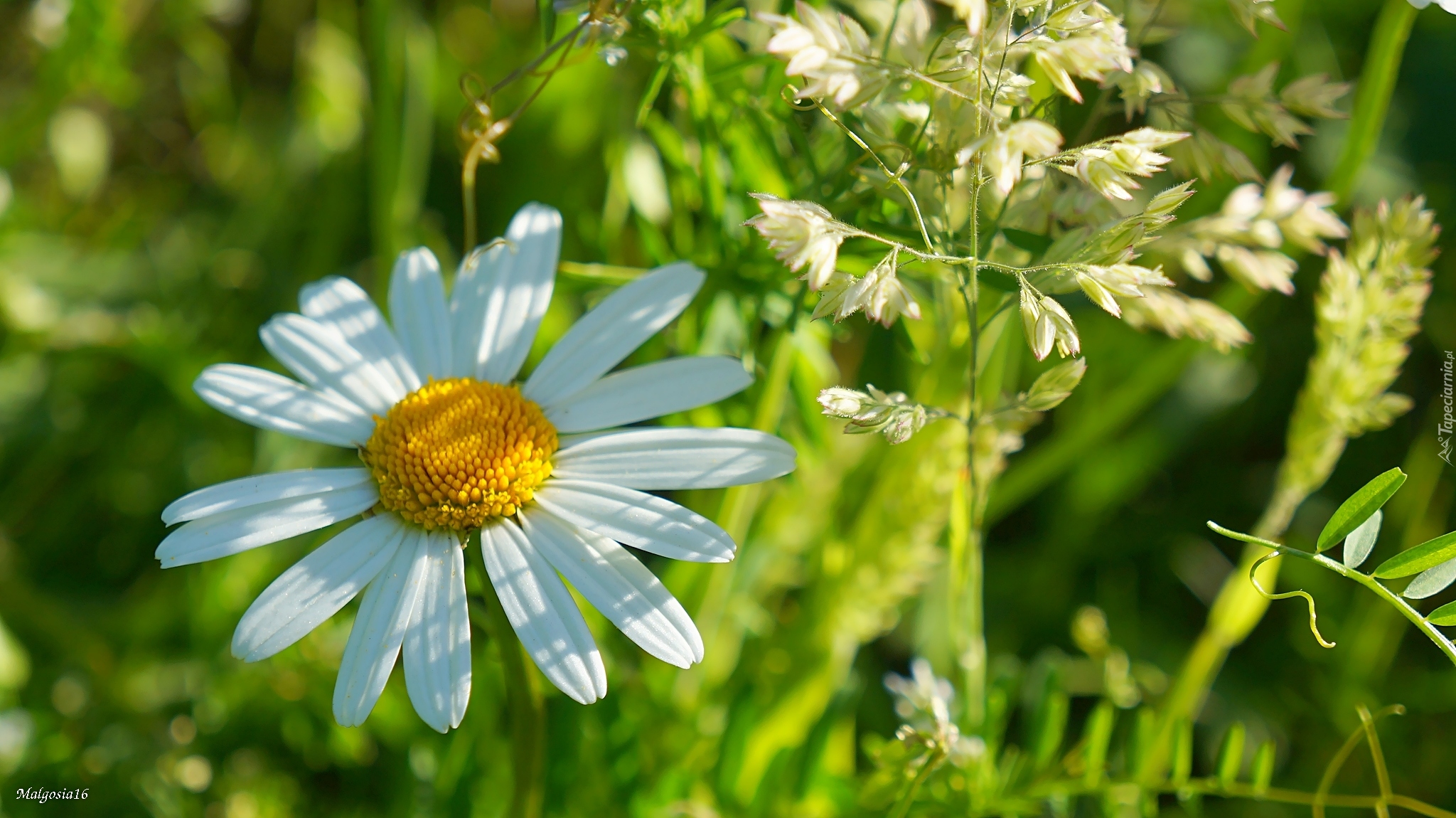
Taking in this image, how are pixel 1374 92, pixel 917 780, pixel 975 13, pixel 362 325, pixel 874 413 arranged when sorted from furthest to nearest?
1. pixel 1374 92
2. pixel 362 325
3. pixel 917 780
4. pixel 874 413
5. pixel 975 13

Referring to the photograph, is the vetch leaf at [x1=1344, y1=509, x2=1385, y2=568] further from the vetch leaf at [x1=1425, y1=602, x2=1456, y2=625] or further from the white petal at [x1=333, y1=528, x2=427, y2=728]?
the white petal at [x1=333, y1=528, x2=427, y2=728]

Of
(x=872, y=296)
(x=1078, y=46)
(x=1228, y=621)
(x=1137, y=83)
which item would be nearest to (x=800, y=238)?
(x=872, y=296)

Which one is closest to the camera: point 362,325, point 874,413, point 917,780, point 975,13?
point 975,13

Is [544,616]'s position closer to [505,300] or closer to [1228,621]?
[505,300]

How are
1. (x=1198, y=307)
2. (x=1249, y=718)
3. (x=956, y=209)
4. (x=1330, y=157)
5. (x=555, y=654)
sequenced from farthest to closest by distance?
1. (x=1330, y=157)
2. (x=1249, y=718)
3. (x=956, y=209)
4. (x=1198, y=307)
5. (x=555, y=654)

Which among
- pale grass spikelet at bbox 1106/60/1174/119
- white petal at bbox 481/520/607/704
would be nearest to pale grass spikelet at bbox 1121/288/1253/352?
pale grass spikelet at bbox 1106/60/1174/119

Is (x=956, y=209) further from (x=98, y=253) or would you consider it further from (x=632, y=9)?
(x=98, y=253)

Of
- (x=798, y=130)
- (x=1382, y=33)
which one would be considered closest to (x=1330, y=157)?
(x=1382, y=33)
